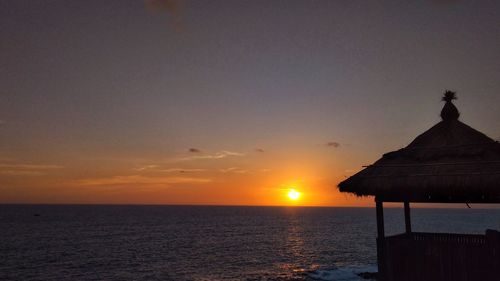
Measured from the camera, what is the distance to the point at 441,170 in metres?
11.1

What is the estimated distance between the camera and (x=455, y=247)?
10.8 m

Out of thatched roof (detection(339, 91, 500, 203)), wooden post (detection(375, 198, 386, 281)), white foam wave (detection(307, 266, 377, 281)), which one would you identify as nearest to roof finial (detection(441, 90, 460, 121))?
thatched roof (detection(339, 91, 500, 203))

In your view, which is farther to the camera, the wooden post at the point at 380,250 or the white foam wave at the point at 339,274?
the white foam wave at the point at 339,274

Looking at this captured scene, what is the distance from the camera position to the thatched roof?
1045 cm

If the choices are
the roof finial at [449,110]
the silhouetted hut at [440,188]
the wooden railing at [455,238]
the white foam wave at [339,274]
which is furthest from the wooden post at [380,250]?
the white foam wave at [339,274]

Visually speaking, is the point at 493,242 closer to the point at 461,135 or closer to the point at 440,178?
the point at 440,178

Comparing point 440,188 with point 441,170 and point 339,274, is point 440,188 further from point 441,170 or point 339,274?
point 339,274

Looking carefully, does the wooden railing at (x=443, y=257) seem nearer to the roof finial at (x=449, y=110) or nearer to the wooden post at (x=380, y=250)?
the wooden post at (x=380, y=250)

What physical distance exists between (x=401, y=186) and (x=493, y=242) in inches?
103

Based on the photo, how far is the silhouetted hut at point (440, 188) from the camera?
A: 10.4m

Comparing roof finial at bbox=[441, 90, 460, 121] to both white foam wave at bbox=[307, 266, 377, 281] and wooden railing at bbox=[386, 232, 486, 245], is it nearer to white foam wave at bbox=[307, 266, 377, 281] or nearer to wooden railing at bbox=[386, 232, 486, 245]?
wooden railing at bbox=[386, 232, 486, 245]

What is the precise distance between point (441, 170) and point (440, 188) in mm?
665

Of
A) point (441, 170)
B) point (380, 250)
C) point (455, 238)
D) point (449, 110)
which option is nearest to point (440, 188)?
point (441, 170)

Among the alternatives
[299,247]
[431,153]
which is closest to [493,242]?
[431,153]
